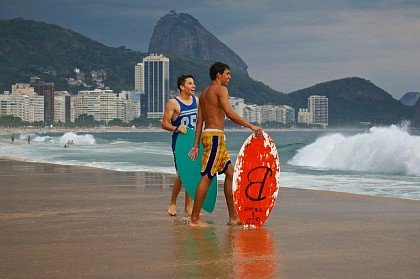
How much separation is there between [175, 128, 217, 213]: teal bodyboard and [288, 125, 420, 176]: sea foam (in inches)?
631

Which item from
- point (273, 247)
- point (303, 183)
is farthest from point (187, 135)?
point (303, 183)

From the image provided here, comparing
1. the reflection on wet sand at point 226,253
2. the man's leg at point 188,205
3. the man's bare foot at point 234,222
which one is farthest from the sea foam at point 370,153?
the reflection on wet sand at point 226,253

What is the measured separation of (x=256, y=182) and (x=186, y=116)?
1.29 meters

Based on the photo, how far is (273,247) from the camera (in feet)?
21.0

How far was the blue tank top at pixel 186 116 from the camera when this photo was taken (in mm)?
8570

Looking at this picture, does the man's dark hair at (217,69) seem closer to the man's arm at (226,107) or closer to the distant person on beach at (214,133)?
the distant person on beach at (214,133)

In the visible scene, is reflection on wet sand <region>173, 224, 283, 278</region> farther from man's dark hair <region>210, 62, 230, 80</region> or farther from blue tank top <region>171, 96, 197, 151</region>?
man's dark hair <region>210, 62, 230, 80</region>

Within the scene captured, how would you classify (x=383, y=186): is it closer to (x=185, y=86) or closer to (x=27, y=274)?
(x=185, y=86)

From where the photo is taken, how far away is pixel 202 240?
676 centimetres

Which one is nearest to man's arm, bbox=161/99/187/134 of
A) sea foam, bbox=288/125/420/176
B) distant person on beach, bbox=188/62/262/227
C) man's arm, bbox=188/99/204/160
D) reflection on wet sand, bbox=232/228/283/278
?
man's arm, bbox=188/99/204/160

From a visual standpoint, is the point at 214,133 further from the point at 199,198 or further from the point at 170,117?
the point at 170,117

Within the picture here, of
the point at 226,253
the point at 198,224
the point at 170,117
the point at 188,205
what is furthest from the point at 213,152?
the point at 226,253

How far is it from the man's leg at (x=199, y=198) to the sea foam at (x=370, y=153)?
1664cm

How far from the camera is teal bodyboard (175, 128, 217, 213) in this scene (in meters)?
8.24
